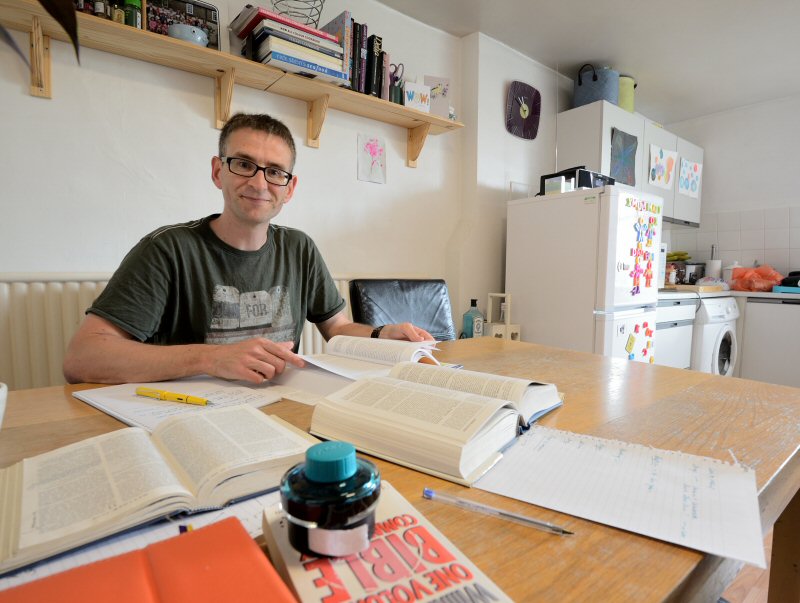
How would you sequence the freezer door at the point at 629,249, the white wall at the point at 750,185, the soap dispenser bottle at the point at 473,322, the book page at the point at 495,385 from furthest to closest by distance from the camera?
the white wall at the point at 750,185, the soap dispenser bottle at the point at 473,322, the freezer door at the point at 629,249, the book page at the point at 495,385

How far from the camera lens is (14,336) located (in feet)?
4.72

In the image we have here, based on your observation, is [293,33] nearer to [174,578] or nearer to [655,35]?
[174,578]

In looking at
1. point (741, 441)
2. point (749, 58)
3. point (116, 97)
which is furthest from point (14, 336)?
point (749, 58)

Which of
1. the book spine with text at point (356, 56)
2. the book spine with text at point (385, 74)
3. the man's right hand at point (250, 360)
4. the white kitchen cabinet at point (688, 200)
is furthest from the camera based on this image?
the white kitchen cabinet at point (688, 200)

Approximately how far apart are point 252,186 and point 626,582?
113cm

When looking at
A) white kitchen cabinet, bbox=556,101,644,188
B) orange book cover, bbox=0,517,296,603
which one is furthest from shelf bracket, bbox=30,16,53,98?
white kitchen cabinet, bbox=556,101,644,188

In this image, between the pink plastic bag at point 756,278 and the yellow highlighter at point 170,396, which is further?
the pink plastic bag at point 756,278

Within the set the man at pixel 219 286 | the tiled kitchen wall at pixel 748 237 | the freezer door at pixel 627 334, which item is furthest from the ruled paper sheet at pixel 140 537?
the tiled kitchen wall at pixel 748 237

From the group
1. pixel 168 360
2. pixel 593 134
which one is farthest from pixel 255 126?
pixel 593 134

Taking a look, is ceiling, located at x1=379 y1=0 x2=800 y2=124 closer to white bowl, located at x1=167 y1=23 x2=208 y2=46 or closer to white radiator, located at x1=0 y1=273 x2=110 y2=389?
white bowl, located at x1=167 y1=23 x2=208 y2=46

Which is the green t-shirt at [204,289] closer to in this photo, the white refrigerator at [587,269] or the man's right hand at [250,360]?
the man's right hand at [250,360]

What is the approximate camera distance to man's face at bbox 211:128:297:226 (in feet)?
3.84

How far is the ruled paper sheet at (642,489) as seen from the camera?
1.21 feet

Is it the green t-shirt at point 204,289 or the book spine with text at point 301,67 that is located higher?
the book spine with text at point 301,67
